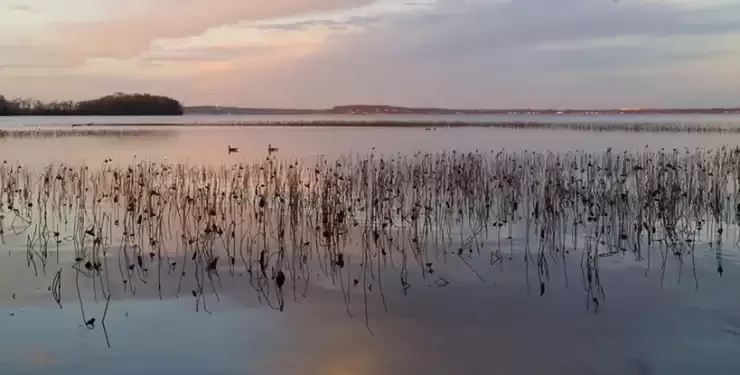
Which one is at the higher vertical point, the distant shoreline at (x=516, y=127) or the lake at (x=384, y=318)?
the distant shoreline at (x=516, y=127)

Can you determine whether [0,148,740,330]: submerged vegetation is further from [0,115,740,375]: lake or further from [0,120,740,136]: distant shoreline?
[0,120,740,136]: distant shoreline

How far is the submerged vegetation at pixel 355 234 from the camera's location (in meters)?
6.60

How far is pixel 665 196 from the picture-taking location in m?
9.37

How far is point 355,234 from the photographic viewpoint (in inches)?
336

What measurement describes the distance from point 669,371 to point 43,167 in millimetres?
15264

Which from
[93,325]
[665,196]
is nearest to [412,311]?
[93,325]

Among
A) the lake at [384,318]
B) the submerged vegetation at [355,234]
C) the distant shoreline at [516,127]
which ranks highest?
the distant shoreline at [516,127]

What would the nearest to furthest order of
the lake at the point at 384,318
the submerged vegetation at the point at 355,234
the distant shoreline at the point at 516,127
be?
the lake at the point at 384,318, the submerged vegetation at the point at 355,234, the distant shoreline at the point at 516,127

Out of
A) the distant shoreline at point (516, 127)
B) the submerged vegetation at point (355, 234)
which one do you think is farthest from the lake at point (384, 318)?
the distant shoreline at point (516, 127)

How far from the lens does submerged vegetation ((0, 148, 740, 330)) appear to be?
260 inches

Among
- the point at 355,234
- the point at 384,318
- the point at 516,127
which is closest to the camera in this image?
the point at 384,318

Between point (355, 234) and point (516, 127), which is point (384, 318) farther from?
point (516, 127)

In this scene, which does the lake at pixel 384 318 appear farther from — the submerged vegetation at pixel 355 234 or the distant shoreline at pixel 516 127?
the distant shoreline at pixel 516 127

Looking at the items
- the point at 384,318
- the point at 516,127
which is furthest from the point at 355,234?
the point at 516,127
